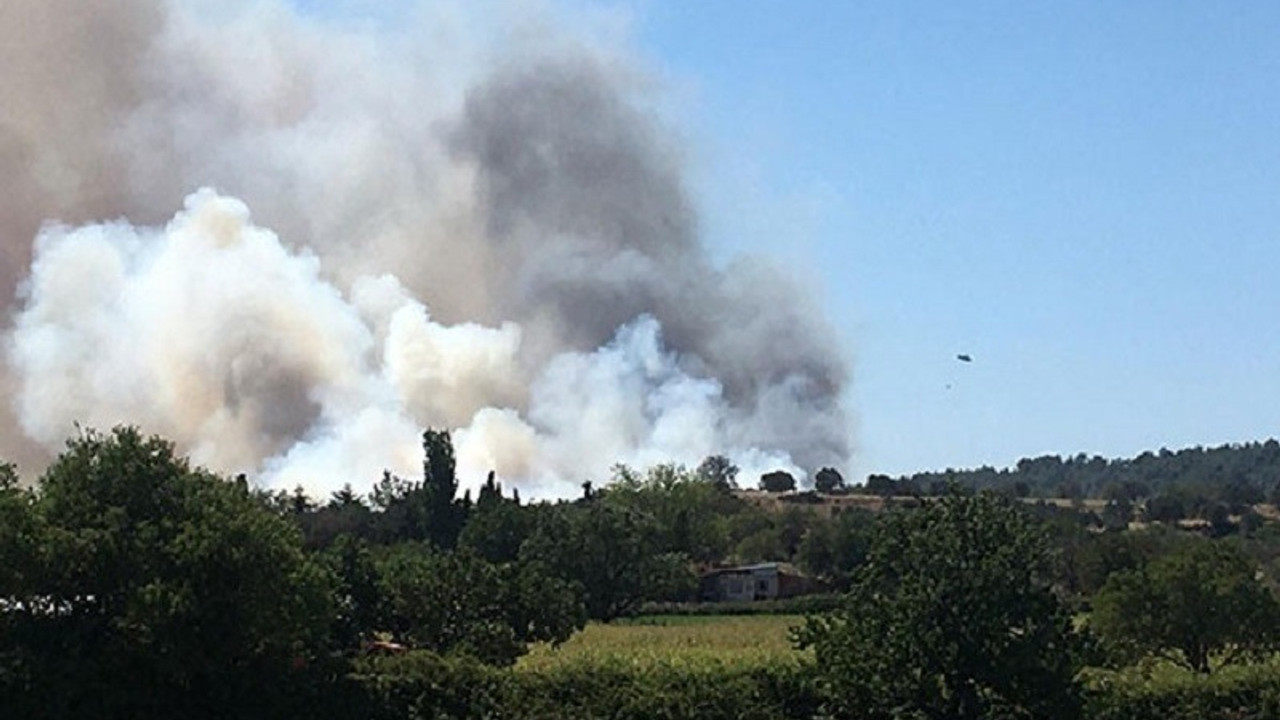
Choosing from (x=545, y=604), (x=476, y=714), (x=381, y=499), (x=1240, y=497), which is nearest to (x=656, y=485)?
(x=381, y=499)

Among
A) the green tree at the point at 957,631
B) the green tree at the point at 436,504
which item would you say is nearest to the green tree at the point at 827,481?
the green tree at the point at 436,504

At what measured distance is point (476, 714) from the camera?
36844 millimetres

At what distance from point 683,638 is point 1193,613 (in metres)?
26.2

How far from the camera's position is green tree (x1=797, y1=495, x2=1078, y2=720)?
110 feet

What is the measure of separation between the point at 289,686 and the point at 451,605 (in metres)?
15.5

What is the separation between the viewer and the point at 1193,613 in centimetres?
5272

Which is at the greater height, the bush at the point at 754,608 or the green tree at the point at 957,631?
the bush at the point at 754,608

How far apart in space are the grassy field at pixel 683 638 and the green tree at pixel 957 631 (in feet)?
35.3

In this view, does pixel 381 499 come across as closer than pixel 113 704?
No

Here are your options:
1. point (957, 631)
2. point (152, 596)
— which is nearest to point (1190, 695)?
point (957, 631)

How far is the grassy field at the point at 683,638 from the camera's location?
5691cm

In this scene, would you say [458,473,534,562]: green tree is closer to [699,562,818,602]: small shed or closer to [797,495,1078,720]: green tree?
[699,562,818,602]: small shed

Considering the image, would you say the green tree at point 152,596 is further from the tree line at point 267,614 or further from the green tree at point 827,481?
the green tree at point 827,481

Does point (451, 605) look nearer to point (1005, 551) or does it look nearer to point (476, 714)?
point (476, 714)
